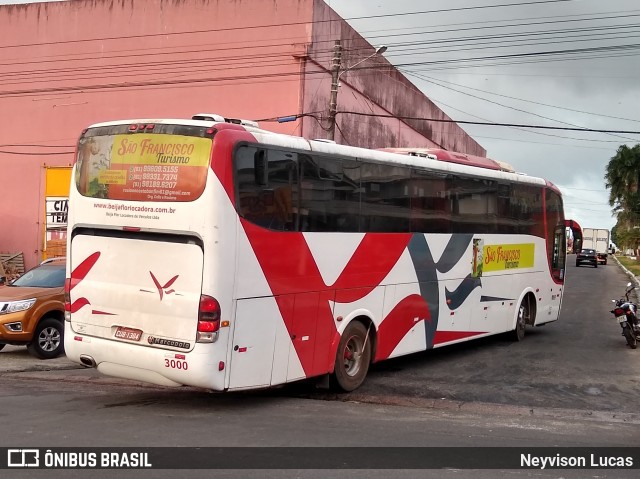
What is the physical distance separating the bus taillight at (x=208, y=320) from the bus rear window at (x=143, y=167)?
1.16 m

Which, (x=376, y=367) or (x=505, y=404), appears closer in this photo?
(x=505, y=404)

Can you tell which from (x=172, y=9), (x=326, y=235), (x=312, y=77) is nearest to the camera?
(x=326, y=235)

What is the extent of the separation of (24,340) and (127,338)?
5.07 meters

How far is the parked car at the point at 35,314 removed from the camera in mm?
12211

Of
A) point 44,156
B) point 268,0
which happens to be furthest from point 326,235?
point 44,156

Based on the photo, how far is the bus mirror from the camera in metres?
8.25

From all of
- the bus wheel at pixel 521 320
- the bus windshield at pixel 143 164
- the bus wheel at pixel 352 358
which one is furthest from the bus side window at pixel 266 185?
the bus wheel at pixel 521 320

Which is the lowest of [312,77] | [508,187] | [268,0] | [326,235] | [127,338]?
[127,338]

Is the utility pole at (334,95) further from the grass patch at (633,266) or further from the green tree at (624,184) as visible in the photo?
the green tree at (624,184)

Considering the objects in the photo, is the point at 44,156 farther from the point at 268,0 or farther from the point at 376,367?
the point at 376,367

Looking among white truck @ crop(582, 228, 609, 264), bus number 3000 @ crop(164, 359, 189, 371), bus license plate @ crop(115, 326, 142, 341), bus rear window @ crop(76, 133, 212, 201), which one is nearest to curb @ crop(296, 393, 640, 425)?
bus number 3000 @ crop(164, 359, 189, 371)

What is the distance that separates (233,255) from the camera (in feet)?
25.8

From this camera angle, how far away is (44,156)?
29531 mm

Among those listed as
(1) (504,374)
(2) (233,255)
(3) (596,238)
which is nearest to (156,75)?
(1) (504,374)
